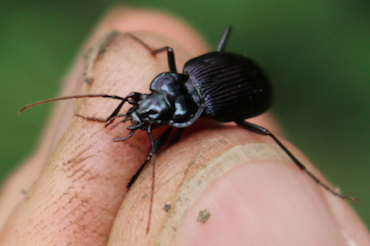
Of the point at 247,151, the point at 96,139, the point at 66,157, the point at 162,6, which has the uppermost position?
the point at 162,6

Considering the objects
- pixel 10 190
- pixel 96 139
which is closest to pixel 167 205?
pixel 96 139

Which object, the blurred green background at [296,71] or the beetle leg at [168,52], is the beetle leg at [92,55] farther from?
the blurred green background at [296,71]

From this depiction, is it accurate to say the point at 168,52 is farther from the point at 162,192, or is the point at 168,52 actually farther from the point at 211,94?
the point at 162,192

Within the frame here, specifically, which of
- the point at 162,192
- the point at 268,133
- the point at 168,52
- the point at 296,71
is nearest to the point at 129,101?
the point at 168,52

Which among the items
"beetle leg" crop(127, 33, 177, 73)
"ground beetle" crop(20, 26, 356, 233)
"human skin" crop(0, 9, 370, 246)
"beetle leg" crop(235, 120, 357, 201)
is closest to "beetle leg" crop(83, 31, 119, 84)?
"human skin" crop(0, 9, 370, 246)

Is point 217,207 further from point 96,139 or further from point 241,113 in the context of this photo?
point 96,139

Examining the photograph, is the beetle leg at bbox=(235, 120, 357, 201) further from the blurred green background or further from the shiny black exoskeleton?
the blurred green background
